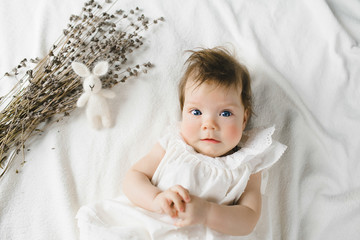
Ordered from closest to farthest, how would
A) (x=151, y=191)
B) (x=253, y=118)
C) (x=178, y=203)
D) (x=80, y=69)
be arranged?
(x=178, y=203) → (x=151, y=191) → (x=80, y=69) → (x=253, y=118)

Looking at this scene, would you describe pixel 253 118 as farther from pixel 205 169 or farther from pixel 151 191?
pixel 151 191

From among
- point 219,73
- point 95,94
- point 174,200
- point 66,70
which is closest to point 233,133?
point 219,73

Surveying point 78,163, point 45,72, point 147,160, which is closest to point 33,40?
point 45,72

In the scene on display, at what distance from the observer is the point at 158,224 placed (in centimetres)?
125

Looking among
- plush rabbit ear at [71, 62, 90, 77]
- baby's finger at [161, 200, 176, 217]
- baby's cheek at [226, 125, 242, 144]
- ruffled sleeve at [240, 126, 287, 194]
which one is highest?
plush rabbit ear at [71, 62, 90, 77]

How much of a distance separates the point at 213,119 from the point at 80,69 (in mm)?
483

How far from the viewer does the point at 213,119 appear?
1.32 m

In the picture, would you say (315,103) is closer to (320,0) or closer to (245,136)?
(245,136)

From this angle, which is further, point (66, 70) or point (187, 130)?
point (66, 70)

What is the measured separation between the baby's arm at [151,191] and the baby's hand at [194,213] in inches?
0.7

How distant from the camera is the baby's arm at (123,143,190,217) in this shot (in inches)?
47.1

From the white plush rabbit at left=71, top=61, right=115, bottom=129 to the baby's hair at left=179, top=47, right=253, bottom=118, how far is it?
0.89 feet

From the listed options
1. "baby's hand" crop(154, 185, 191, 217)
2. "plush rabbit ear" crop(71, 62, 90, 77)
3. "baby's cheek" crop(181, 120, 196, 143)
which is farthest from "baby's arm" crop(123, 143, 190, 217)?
"plush rabbit ear" crop(71, 62, 90, 77)

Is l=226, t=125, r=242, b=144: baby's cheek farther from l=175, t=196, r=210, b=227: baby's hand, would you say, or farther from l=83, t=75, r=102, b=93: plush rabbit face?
l=83, t=75, r=102, b=93: plush rabbit face
